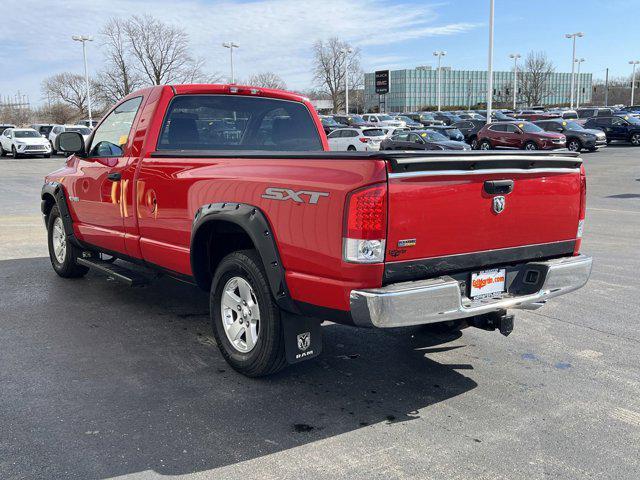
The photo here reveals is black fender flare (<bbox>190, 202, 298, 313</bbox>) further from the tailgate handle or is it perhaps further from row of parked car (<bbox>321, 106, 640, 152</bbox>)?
row of parked car (<bbox>321, 106, 640, 152</bbox>)

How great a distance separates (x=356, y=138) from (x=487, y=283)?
27354 mm

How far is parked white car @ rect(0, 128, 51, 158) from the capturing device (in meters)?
34.6

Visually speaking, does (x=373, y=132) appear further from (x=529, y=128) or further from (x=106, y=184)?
(x=106, y=184)

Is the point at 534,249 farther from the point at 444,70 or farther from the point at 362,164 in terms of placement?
the point at 444,70

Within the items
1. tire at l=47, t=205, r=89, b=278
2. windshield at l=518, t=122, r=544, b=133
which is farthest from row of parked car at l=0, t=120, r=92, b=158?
tire at l=47, t=205, r=89, b=278

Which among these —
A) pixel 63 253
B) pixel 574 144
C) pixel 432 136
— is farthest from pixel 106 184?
pixel 574 144

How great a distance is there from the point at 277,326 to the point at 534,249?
1.76 metres

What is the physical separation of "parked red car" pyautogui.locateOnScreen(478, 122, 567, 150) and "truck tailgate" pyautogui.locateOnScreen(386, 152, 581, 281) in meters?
25.1

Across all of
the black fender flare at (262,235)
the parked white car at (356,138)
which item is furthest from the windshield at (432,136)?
the black fender flare at (262,235)

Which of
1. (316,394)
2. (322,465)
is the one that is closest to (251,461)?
(322,465)

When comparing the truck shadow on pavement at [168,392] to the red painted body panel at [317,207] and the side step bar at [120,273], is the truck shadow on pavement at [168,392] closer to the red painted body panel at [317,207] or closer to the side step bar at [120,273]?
the side step bar at [120,273]

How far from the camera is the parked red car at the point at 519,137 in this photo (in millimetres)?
28891

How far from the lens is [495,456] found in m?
3.29

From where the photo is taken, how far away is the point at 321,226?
3498 millimetres
